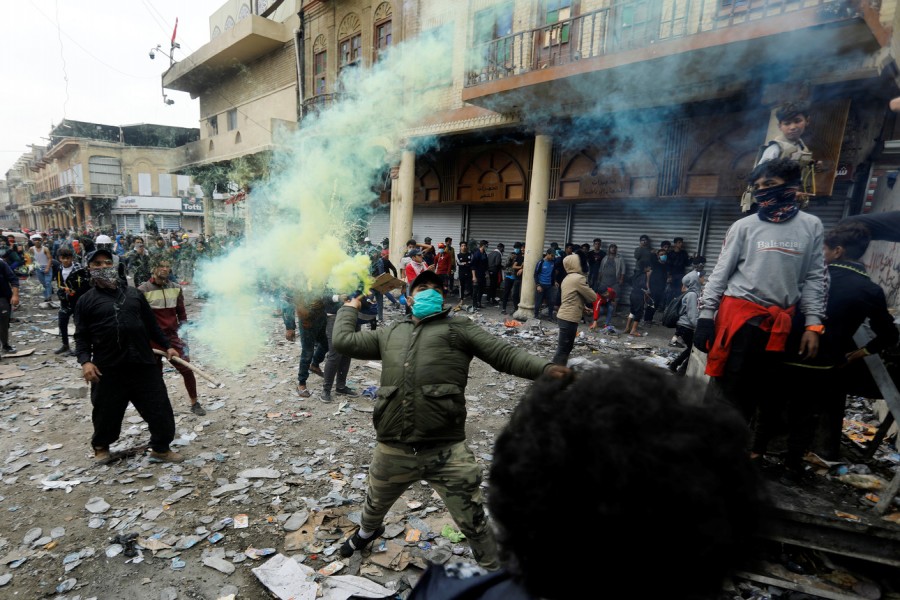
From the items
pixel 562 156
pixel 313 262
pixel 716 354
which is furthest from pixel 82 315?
pixel 562 156

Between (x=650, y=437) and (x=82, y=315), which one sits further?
(x=82, y=315)

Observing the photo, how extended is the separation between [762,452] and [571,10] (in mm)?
9146

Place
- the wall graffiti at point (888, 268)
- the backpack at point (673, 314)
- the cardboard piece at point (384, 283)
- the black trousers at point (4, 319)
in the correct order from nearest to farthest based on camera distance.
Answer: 1. the cardboard piece at point (384, 283)
2. the backpack at point (673, 314)
3. the wall graffiti at point (888, 268)
4. the black trousers at point (4, 319)

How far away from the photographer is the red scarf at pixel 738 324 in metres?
2.53

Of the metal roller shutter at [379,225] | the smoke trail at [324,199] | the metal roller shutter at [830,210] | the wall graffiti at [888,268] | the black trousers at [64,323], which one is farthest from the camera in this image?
the metal roller shutter at [379,225]

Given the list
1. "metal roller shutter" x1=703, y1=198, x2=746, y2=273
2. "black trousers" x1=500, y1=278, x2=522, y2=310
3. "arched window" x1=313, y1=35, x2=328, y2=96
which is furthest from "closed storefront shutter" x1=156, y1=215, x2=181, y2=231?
"metal roller shutter" x1=703, y1=198, x2=746, y2=273

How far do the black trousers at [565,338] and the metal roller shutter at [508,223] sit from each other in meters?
5.91

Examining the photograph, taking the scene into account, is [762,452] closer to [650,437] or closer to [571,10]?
[650,437]

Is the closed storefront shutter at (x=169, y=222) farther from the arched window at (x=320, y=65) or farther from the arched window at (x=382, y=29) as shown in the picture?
the arched window at (x=382, y=29)

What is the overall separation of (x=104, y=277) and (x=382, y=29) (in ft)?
37.7

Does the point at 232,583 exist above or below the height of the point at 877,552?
below

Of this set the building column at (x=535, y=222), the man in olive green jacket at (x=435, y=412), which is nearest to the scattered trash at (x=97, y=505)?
the man in olive green jacket at (x=435, y=412)

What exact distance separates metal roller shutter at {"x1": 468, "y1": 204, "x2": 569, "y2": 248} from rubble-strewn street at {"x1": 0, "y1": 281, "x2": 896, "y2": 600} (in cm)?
733

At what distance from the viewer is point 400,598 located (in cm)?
265
